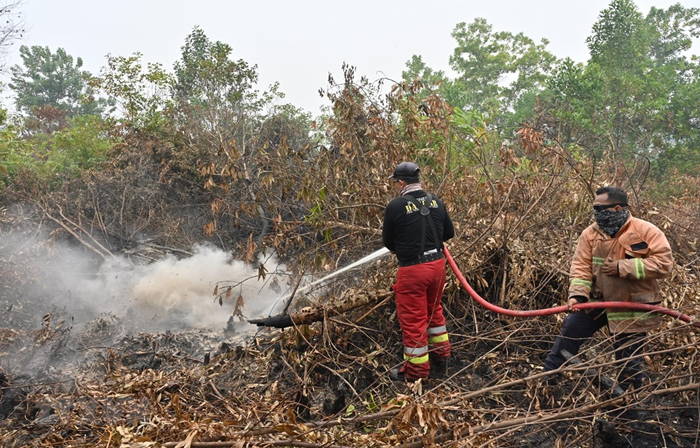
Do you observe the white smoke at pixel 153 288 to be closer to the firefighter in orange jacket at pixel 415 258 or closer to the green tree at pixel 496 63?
the firefighter in orange jacket at pixel 415 258

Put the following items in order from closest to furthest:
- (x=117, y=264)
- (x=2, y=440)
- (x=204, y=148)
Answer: (x=2, y=440)
(x=117, y=264)
(x=204, y=148)

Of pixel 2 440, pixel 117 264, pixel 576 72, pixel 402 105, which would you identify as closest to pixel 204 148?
pixel 117 264

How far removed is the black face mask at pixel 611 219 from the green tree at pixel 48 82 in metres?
43.6

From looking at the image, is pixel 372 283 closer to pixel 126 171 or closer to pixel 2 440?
pixel 2 440

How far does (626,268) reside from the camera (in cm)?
297

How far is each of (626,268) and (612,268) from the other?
4.7 inches

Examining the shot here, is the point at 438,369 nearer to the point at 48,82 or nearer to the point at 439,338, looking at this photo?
the point at 439,338

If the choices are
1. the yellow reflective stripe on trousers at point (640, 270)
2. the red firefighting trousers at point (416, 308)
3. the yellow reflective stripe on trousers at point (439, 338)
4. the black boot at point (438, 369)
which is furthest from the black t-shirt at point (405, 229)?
the yellow reflective stripe on trousers at point (640, 270)

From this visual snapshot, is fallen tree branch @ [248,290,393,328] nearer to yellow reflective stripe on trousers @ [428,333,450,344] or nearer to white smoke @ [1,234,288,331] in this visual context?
yellow reflective stripe on trousers @ [428,333,450,344]

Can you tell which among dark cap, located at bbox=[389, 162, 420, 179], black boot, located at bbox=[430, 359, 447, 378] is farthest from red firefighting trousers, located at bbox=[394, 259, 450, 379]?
dark cap, located at bbox=[389, 162, 420, 179]

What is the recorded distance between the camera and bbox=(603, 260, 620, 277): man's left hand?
306 cm

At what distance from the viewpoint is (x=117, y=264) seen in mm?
8969

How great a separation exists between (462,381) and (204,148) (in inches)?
353

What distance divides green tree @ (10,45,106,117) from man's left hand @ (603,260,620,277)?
43716 mm
